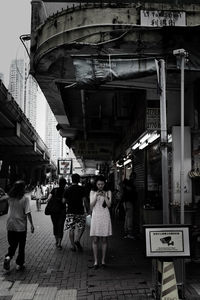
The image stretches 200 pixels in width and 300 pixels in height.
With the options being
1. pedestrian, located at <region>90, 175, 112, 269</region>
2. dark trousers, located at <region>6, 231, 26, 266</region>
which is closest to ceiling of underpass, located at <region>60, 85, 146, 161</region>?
pedestrian, located at <region>90, 175, 112, 269</region>

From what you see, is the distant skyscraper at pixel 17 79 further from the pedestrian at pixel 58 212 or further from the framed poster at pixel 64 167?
the framed poster at pixel 64 167

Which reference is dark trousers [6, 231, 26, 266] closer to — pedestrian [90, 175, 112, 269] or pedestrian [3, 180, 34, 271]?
pedestrian [3, 180, 34, 271]

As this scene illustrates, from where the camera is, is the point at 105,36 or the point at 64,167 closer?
the point at 105,36

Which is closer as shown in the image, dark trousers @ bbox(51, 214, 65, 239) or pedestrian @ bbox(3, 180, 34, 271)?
pedestrian @ bbox(3, 180, 34, 271)

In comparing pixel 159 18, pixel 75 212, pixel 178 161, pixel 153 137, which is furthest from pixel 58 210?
pixel 159 18

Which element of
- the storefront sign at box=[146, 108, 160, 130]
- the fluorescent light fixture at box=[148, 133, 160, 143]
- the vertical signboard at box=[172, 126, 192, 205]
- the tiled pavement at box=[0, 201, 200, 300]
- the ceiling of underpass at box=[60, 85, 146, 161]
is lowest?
the tiled pavement at box=[0, 201, 200, 300]

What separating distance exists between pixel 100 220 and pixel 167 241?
2.26 meters

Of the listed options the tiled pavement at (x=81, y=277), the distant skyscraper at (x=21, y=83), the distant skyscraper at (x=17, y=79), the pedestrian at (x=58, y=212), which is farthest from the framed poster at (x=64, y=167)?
the tiled pavement at (x=81, y=277)

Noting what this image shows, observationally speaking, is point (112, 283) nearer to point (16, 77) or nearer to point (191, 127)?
point (191, 127)

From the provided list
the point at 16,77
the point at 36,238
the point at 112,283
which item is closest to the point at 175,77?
the point at 112,283

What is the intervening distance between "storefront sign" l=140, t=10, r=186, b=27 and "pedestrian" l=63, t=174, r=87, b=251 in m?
3.98

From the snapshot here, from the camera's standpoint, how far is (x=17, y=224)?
20.9 feet

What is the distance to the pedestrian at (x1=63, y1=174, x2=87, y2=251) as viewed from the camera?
801 cm

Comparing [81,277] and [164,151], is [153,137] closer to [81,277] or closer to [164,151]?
[164,151]
